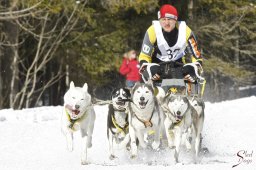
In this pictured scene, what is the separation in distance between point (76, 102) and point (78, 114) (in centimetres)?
15

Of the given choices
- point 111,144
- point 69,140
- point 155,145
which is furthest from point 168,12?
point 69,140

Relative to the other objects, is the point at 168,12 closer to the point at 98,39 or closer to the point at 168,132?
the point at 168,132

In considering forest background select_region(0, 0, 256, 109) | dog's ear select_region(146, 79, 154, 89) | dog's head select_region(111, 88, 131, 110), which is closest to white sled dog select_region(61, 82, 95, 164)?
dog's head select_region(111, 88, 131, 110)

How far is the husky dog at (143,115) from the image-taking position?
7.17m

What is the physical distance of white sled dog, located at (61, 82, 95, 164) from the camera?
7090 millimetres

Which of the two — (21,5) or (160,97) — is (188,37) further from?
(21,5)

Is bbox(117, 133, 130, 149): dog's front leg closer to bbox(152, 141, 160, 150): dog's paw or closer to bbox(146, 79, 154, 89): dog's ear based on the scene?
bbox(152, 141, 160, 150): dog's paw

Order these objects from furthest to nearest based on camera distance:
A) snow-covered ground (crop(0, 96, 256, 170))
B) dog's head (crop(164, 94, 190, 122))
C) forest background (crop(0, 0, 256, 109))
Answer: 1. forest background (crop(0, 0, 256, 109))
2. snow-covered ground (crop(0, 96, 256, 170))
3. dog's head (crop(164, 94, 190, 122))

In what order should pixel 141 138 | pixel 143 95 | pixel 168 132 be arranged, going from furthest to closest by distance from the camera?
pixel 141 138, pixel 168 132, pixel 143 95

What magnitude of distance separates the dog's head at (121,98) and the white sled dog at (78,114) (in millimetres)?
433

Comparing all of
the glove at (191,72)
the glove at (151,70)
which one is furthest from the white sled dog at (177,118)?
the glove at (151,70)

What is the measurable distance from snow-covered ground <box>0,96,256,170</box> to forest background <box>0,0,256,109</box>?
22.3 feet

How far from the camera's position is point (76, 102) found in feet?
23.2

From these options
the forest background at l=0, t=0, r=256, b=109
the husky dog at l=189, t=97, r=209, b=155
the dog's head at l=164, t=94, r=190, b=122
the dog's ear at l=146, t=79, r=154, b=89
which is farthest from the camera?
the forest background at l=0, t=0, r=256, b=109
